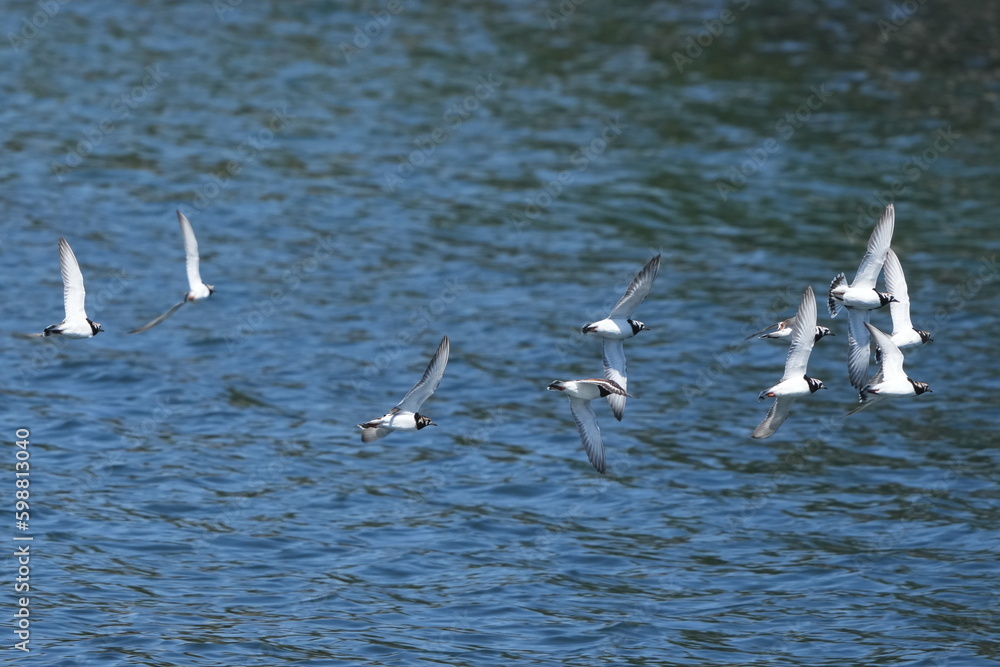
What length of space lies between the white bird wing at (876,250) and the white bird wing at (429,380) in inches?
227

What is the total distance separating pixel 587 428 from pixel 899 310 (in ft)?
16.0

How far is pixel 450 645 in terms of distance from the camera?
2159 cm

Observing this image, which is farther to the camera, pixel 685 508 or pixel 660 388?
pixel 660 388

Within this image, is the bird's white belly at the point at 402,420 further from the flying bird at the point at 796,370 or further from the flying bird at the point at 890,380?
the flying bird at the point at 890,380

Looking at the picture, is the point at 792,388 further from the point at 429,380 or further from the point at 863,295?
the point at 429,380

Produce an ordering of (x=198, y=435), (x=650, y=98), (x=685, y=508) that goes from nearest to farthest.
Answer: (x=685, y=508)
(x=198, y=435)
(x=650, y=98)

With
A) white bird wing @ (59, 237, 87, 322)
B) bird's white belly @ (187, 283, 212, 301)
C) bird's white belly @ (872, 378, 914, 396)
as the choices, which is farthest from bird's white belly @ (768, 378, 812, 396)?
white bird wing @ (59, 237, 87, 322)

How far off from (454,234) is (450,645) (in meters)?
18.6

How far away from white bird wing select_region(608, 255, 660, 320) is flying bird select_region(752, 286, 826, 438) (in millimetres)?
1933

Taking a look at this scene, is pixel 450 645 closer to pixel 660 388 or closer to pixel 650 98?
pixel 660 388

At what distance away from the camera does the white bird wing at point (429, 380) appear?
58.4 feet

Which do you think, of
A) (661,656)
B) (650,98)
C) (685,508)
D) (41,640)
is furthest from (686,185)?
(41,640)

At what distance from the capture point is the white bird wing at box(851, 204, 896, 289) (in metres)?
18.8

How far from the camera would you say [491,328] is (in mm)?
33531
